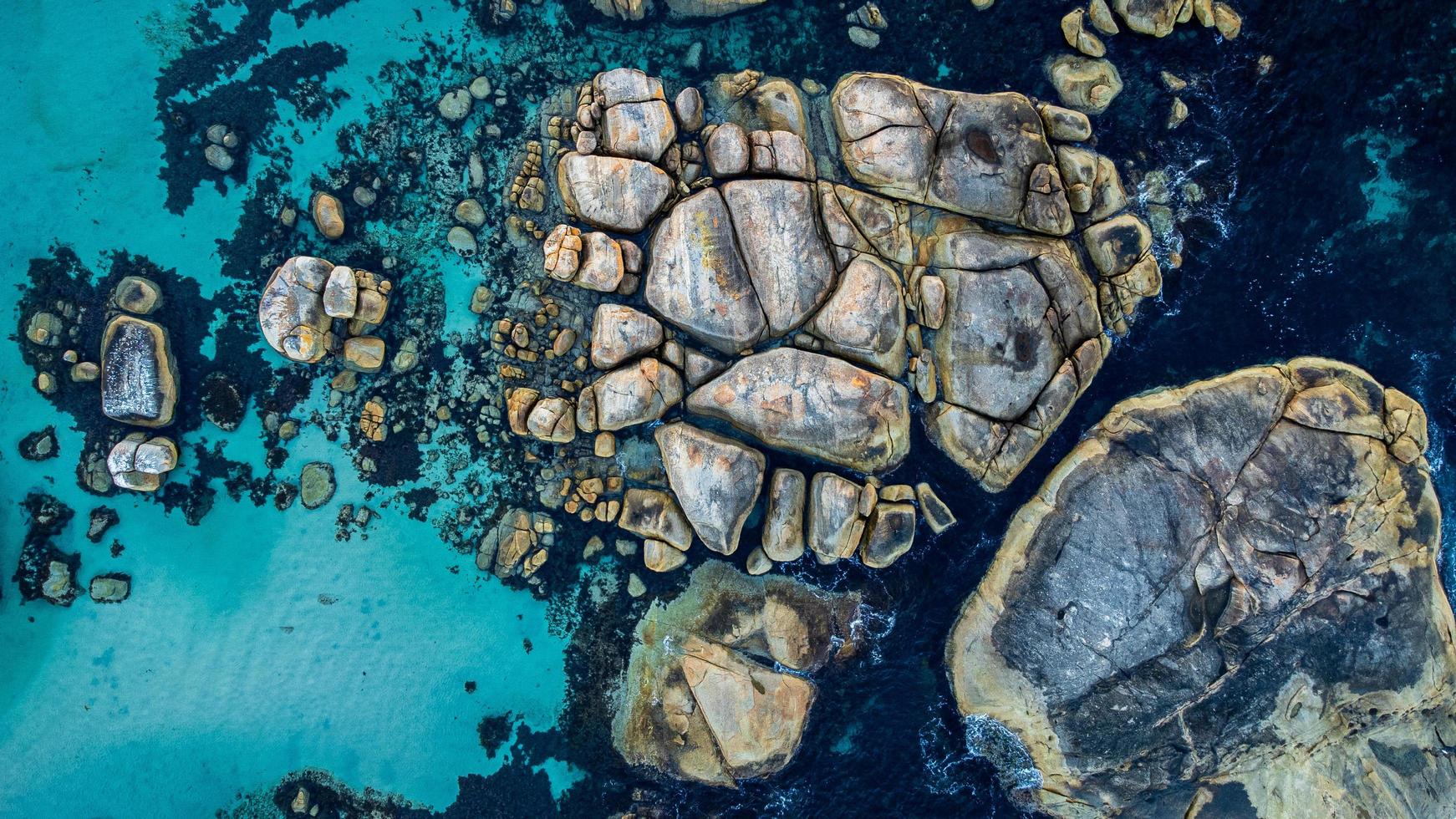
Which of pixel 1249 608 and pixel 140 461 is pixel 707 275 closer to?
pixel 140 461

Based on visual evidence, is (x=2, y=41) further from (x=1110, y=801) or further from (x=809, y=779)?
(x=1110, y=801)

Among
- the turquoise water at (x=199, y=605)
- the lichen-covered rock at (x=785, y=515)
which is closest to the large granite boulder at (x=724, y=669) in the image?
the lichen-covered rock at (x=785, y=515)

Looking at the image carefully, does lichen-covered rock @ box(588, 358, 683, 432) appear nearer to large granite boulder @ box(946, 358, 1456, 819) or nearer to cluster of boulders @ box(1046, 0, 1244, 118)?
large granite boulder @ box(946, 358, 1456, 819)

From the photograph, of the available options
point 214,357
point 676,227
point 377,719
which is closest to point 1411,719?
point 676,227

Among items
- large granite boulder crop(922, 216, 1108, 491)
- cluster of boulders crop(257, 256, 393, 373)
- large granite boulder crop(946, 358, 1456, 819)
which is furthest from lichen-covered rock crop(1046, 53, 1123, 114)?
cluster of boulders crop(257, 256, 393, 373)

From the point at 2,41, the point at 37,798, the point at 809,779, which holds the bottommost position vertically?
the point at 37,798

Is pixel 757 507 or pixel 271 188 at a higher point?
pixel 271 188

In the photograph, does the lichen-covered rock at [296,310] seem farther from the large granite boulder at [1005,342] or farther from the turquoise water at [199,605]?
the large granite boulder at [1005,342]
